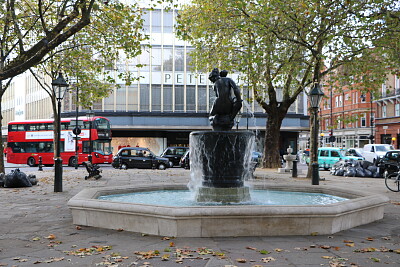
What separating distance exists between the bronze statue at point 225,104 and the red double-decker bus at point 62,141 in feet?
80.0

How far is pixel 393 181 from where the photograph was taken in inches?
595

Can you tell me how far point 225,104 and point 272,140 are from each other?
57.4 feet

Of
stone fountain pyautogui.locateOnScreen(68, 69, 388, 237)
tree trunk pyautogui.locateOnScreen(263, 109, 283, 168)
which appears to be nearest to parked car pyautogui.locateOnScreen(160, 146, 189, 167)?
tree trunk pyautogui.locateOnScreen(263, 109, 283, 168)

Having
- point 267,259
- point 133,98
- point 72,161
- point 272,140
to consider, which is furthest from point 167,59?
point 267,259

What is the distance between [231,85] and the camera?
926 cm

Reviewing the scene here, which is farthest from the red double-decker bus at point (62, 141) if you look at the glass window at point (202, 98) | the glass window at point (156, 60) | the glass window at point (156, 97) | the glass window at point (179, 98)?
the glass window at point (202, 98)

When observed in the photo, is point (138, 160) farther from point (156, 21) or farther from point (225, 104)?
point (225, 104)

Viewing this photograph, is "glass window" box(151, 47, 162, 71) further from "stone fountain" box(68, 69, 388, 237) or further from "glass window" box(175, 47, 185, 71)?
"stone fountain" box(68, 69, 388, 237)

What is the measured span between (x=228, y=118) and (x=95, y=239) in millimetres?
4088

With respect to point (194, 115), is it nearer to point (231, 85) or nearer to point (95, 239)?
point (231, 85)

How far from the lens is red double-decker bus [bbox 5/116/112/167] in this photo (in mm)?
32938

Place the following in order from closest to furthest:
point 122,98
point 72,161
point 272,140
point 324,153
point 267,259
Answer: point 267,259 → point 272,140 → point 324,153 → point 72,161 → point 122,98

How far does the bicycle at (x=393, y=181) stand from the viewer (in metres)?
14.7

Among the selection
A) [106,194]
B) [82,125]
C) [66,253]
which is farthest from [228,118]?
[82,125]
